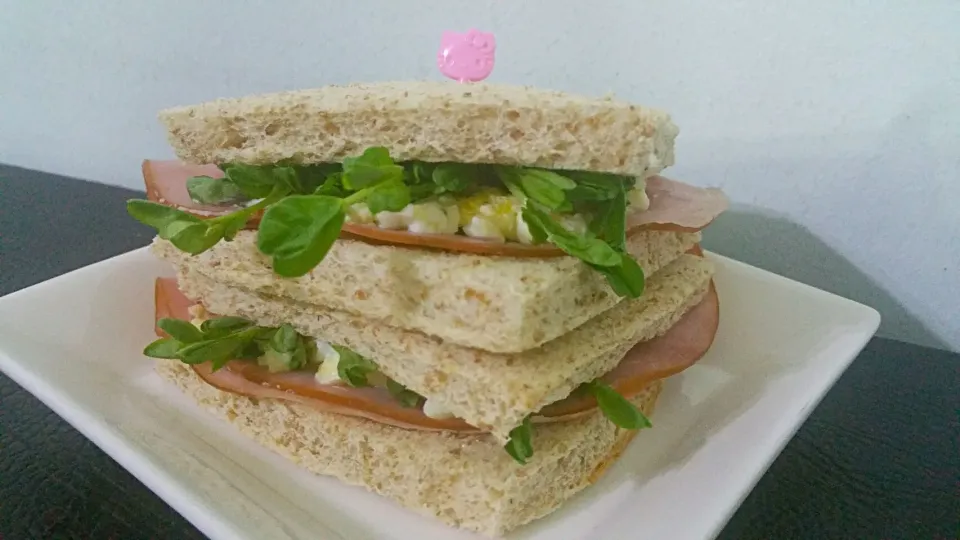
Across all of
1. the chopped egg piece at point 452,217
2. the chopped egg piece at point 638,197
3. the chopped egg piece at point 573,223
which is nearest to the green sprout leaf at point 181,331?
the chopped egg piece at point 452,217

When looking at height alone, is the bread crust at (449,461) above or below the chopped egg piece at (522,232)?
below

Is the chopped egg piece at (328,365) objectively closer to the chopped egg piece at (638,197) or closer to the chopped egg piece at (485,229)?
the chopped egg piece at (485,229)

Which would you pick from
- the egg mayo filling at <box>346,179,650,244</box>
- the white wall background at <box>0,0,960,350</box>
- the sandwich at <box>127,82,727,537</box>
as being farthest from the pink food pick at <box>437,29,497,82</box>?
the egg mayo filling at <box>346,179,650,244</box>

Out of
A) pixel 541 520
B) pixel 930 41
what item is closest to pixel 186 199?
pixel 541 520

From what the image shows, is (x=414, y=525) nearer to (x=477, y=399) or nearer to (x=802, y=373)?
(x=477, y=399)

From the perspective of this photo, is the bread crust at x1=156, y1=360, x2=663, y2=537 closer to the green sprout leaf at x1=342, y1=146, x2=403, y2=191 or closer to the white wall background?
the green sprout leaf at x1=342, y1=146, x2=403, y2=191

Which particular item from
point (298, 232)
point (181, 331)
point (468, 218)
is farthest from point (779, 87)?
point (181, 331)
